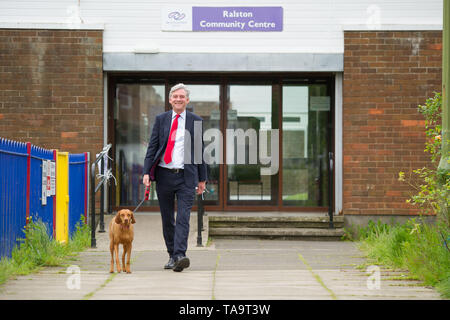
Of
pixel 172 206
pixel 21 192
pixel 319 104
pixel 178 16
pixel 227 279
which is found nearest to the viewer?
pixel 227 279

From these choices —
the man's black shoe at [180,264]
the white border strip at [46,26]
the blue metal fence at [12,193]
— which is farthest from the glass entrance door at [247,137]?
the man's black shoe at [180,264]

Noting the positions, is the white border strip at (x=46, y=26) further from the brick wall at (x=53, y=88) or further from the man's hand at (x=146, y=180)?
the man's hand at (x=146, y=180)

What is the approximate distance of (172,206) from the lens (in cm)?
662

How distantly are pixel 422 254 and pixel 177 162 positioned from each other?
8.12 feet

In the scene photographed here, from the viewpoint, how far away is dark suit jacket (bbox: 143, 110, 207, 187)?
6445mm

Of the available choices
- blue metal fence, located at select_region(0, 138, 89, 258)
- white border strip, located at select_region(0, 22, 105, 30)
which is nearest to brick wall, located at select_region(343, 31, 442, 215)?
white border strip, located at select_region(0, 22, 105, 30)

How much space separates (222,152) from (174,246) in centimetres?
554

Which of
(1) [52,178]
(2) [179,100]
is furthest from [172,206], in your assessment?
(1) [52,178]

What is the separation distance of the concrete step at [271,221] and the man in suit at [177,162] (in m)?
4.28

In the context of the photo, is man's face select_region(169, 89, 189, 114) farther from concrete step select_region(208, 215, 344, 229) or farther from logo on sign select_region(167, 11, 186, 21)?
logo on sign select_region(167, 11, 186, 21)

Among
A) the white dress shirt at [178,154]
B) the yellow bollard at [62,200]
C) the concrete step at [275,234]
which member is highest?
the white dress shirt at [178,154]

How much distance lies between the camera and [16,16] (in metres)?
11.0

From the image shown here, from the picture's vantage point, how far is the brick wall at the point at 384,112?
35.5ft

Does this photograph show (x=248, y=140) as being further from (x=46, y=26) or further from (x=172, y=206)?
(x=172, y=206)
